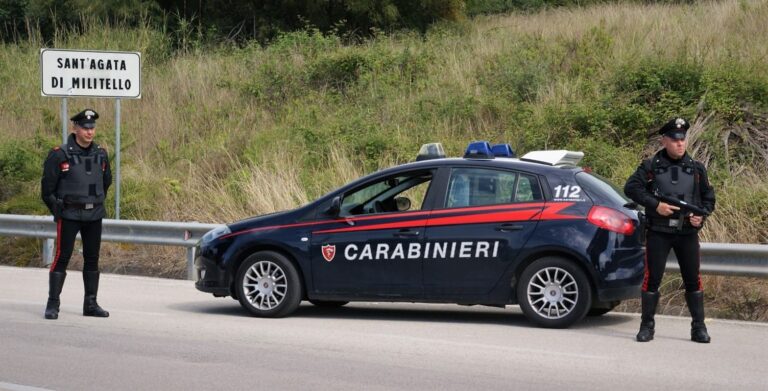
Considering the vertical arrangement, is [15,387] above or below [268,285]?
below

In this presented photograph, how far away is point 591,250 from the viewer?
30.7 ft

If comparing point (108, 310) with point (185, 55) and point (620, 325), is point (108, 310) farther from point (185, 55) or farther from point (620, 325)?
point (185, 55)

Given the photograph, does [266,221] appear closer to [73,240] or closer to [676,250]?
[73,240]

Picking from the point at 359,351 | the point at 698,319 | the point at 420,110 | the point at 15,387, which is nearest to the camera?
the point at 15,387

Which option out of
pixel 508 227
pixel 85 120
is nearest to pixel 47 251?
pixel 85 120

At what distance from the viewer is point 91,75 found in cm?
1656

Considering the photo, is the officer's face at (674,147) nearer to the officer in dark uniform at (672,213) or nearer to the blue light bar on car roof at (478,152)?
the officer in dark uniform at (672,213)

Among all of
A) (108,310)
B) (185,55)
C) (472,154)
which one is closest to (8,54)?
(185,55)

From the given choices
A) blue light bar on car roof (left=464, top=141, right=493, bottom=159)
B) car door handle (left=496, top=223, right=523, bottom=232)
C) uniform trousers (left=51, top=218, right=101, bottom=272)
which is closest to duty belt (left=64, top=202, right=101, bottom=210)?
uniform trousers (left=51, top=218, right=101, bottom=272)

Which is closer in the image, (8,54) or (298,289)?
(298,289)

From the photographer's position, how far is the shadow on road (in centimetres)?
1028

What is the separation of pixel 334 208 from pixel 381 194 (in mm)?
504

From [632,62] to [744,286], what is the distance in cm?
712

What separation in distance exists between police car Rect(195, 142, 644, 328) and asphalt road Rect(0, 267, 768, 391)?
0.30 meters
